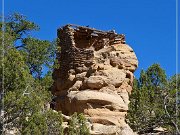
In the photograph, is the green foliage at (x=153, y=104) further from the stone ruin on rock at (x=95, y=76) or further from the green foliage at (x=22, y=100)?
the green foliage at (x=22, y=100)

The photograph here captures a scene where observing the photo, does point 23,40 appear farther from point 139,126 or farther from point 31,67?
point 139,126

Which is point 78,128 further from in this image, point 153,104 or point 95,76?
point 95,76

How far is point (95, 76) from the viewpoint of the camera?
38.3m

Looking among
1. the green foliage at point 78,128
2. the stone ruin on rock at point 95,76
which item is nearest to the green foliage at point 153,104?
the stone ruin on rock at point 95,76

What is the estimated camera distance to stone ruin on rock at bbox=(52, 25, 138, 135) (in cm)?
3645

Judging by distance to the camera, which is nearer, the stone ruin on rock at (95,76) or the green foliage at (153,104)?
the green foliage at (153,104)

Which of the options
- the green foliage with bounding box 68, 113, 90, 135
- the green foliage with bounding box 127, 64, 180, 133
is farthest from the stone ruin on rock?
the green foliage with bounding box 68, 113, 90, 135

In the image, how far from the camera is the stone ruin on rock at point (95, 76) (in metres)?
36.4

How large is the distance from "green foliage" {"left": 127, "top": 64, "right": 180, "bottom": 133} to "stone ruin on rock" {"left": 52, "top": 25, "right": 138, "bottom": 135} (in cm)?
93

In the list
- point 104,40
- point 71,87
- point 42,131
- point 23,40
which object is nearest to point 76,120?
point 42,131

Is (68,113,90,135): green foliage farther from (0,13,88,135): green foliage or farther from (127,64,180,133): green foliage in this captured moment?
(127,64,180,133): green foliage

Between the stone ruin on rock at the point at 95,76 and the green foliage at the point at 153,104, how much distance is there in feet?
3.04

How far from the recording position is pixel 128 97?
38656mm

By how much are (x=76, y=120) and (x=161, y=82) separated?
9.88 meters
